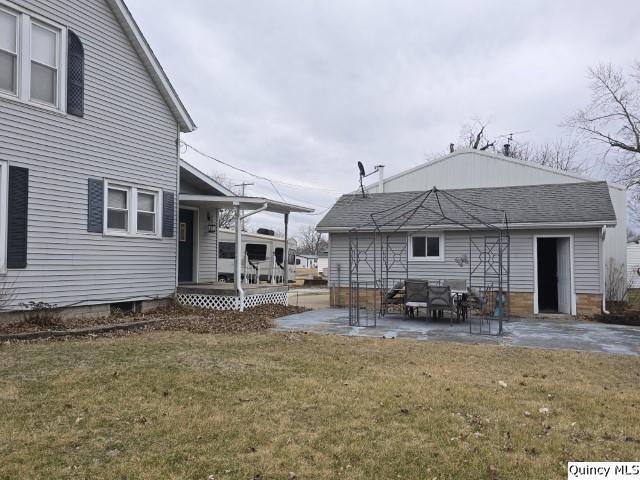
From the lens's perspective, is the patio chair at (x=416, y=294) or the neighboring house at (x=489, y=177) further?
the neighboring house at (x=489, y=177)

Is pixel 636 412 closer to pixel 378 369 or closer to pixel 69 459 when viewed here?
pixel 378 369

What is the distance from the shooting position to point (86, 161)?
408 inches

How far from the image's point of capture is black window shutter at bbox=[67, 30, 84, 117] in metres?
10.0

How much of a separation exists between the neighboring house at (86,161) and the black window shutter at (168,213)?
3cm

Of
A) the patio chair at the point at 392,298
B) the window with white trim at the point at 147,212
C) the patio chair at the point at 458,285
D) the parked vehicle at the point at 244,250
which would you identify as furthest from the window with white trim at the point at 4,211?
the parked vehicle at the point at 244,250

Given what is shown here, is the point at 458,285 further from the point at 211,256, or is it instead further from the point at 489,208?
the point at 211,256

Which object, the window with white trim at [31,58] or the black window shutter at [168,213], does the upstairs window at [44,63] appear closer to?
the window with white trim at [31,58]

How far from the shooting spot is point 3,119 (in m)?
8.78

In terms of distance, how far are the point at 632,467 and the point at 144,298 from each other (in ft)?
34.5

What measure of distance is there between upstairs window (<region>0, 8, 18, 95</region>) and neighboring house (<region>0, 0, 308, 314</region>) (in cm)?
2

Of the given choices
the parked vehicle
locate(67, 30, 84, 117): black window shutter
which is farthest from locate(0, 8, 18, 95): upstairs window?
the parked vehicle

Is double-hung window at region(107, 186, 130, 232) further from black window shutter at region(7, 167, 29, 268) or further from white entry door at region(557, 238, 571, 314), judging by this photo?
white entry door at region(557, 238, 571, 314)

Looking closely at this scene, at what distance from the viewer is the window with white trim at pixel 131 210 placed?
11.1m

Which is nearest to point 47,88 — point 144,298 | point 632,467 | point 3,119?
point 3,119
